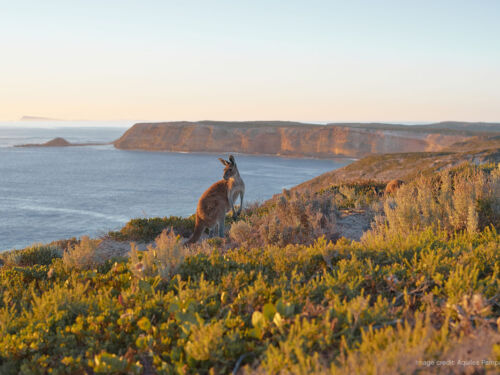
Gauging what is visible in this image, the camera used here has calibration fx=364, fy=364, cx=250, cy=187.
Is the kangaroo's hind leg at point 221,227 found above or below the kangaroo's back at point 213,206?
below

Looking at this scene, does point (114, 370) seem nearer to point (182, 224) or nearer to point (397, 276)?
point (397, 276)

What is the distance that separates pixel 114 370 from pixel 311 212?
6.37 meters

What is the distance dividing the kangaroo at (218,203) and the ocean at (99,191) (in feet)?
6.41

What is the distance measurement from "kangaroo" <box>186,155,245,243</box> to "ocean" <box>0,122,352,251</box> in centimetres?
195

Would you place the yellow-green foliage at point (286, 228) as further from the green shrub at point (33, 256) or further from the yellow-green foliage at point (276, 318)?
the green shrub at point (33, 256)

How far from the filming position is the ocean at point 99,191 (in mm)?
32781

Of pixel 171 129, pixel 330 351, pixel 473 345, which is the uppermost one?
pixel 171 129

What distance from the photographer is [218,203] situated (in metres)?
8.88

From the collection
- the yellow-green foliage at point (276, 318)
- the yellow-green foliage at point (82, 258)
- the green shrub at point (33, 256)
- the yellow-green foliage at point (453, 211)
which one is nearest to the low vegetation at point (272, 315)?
the yellow-green foliage at point (276, 318)

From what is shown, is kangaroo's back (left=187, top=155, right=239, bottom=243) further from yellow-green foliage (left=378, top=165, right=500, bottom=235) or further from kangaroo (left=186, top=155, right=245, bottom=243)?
yellow-green foliage (left=378, top=165, right=500, bottom=235)

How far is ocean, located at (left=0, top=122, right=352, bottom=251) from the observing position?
32.8 metres

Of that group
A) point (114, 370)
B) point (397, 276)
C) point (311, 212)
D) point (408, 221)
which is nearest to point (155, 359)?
point (114, 370)

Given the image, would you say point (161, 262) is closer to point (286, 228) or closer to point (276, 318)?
point (276, 318)

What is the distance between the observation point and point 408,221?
6742 millimetres
